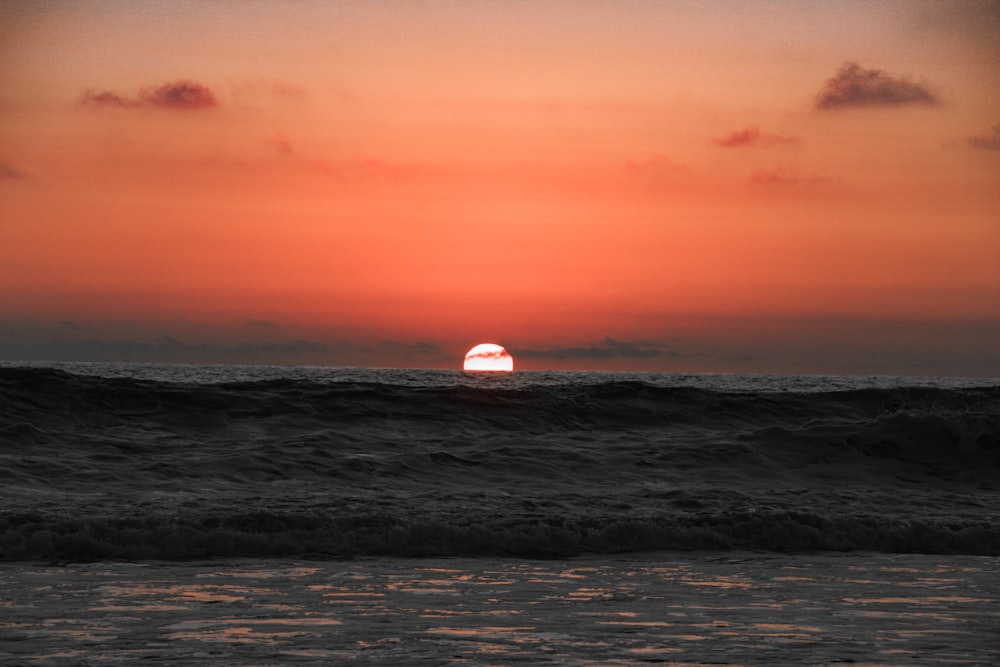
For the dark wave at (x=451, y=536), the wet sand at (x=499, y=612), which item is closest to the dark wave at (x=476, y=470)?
the dark wave at (x=451, y=536)

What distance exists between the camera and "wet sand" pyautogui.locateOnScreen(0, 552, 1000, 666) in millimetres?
7816

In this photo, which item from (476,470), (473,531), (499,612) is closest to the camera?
(499,612)

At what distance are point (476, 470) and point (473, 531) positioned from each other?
6517 millimetres

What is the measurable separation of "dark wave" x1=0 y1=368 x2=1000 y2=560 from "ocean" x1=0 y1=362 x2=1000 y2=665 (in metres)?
0.08

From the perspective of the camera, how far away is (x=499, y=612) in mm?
9328

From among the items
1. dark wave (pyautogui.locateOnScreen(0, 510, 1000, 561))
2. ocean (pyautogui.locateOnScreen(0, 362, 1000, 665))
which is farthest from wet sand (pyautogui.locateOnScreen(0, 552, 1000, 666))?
dark wave (pyautogui.locateOnScreen(0, 510, 1000, 561))

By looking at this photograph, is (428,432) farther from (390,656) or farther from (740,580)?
(390,656)

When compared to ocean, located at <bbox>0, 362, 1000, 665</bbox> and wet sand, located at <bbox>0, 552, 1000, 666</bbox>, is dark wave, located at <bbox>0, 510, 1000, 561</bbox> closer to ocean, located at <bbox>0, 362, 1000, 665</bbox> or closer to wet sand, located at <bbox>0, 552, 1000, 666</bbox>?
ocean, located at <bbox>0, 362, 1000, 665</bbox>

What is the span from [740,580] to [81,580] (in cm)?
695

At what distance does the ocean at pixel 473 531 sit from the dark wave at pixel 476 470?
8 centimetres

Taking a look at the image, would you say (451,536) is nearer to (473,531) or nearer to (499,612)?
(473,531)

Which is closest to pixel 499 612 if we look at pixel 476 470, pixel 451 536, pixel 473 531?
pixel 451 536

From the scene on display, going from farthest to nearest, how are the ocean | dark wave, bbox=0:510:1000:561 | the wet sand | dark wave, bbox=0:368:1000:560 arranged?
dark wave, bbox=0:368:1000:560
dark wave, bbox=0:510:1000:561
the ocean
the wet sand

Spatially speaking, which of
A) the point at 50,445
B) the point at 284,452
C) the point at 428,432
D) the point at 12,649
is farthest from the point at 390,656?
the point at 428,432
